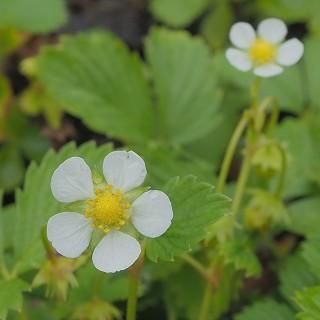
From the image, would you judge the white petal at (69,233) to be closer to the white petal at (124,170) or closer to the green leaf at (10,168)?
the white petal at (124,170)

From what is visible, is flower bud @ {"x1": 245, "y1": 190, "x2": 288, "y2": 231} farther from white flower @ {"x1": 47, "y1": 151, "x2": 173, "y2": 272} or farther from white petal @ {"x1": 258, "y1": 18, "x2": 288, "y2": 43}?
white flower @ {"x1": 47, "y1": 151, "x2": 173, "y2": 272}

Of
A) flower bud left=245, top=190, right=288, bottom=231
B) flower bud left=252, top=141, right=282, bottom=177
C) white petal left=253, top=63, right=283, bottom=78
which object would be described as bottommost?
flower bud left=245, top=190, right=288, bottom=231

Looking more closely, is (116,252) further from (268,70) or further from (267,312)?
(268,70)

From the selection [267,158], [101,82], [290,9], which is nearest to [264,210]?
[267,158]

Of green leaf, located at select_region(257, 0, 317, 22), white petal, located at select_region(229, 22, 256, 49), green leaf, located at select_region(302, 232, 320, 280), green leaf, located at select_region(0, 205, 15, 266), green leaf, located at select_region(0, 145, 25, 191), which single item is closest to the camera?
green leaf, located at select_region(302, 232, 320, 280)

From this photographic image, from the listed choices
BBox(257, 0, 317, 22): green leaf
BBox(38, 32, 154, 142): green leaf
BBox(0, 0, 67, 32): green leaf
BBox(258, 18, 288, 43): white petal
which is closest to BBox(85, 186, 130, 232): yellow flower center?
BBox(258, 18, 288, 43): white petal

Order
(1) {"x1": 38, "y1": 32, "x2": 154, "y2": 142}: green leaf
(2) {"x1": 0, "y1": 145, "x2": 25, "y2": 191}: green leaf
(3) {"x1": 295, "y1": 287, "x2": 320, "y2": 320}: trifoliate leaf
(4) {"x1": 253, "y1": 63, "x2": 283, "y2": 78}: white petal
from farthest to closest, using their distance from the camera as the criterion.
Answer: (2) {"x1": 0, "y1": 145, "x2": 25, "y2": 191}: green leaf
(1) {"x1": 38, "y1": 32, "x2": 154, "y2": 142}: green leaf
(4) {"x1": 253, "y1": 63, "x2": 283, "y2": 78}: white petal
(3) {"x1": 295, "y1": 287, "x2": 320, "y2": 320}: trifoliate leaf
